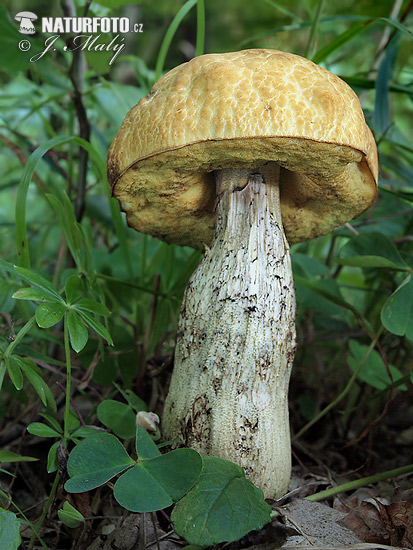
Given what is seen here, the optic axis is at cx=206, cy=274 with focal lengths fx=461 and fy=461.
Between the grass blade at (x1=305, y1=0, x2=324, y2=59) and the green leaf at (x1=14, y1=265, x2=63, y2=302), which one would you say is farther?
the grass blade at (x1=305, y1=0, x2=324, y2=59)

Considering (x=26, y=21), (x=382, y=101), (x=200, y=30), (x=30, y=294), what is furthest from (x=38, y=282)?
(x=382, y=101)

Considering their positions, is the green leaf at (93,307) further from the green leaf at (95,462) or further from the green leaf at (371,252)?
the green leaf at (371,252)

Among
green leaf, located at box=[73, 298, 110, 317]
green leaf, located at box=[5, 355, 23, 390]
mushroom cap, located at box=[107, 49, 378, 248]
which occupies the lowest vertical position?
green leaf, located at box=[5, 355, 23, 390]

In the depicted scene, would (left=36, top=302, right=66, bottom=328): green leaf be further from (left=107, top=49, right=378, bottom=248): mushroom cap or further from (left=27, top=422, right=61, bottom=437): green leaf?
(left=107, top=49, right=378, bottom=248): mushroom cap

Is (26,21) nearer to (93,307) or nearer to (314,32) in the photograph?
(314,32)

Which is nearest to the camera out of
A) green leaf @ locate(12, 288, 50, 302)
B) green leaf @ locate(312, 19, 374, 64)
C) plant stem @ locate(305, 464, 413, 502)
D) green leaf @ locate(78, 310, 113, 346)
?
green leaf @ locate(12, 288, 50, 302)

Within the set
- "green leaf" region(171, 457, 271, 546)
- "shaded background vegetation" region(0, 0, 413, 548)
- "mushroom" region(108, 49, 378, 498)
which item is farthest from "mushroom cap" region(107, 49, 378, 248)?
"green leaf" region(171, 457, 271, 546)

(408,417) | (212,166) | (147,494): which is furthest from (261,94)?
(408,417)
